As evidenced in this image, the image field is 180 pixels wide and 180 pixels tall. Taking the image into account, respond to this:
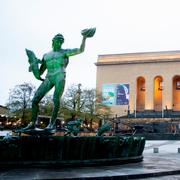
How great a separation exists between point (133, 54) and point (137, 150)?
7203cm

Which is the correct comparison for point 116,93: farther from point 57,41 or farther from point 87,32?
point 87,32

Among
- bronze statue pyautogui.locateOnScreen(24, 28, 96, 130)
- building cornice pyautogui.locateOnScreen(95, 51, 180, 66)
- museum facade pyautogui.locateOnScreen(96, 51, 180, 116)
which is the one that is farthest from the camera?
building cornice pyautogui.locateOnScreen(95, 51, 180, 66)

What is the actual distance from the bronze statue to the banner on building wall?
65940 mm

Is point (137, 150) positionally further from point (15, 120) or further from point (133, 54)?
point (133, 54)

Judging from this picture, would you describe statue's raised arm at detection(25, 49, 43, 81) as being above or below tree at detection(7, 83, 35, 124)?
below

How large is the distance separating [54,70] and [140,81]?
245 feet

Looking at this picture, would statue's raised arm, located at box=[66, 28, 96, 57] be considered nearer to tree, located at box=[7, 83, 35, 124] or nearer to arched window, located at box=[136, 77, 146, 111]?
tree, located at box=[7, 83, 35, 124]

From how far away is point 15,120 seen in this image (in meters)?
56.1

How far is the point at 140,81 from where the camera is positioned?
84.6 metres

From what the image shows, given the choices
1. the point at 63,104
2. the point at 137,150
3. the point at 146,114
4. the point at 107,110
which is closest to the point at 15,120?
the point at 63,104

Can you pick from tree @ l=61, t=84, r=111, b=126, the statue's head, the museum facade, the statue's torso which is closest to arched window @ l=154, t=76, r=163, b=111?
the museum facade

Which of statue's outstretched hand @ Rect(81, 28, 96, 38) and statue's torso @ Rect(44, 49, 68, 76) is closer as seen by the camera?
statue's outstretched hand @ Rect(81, 28, 96, 38)

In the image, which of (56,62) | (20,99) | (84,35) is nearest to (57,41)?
(56,62)

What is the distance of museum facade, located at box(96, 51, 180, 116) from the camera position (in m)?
80.1
